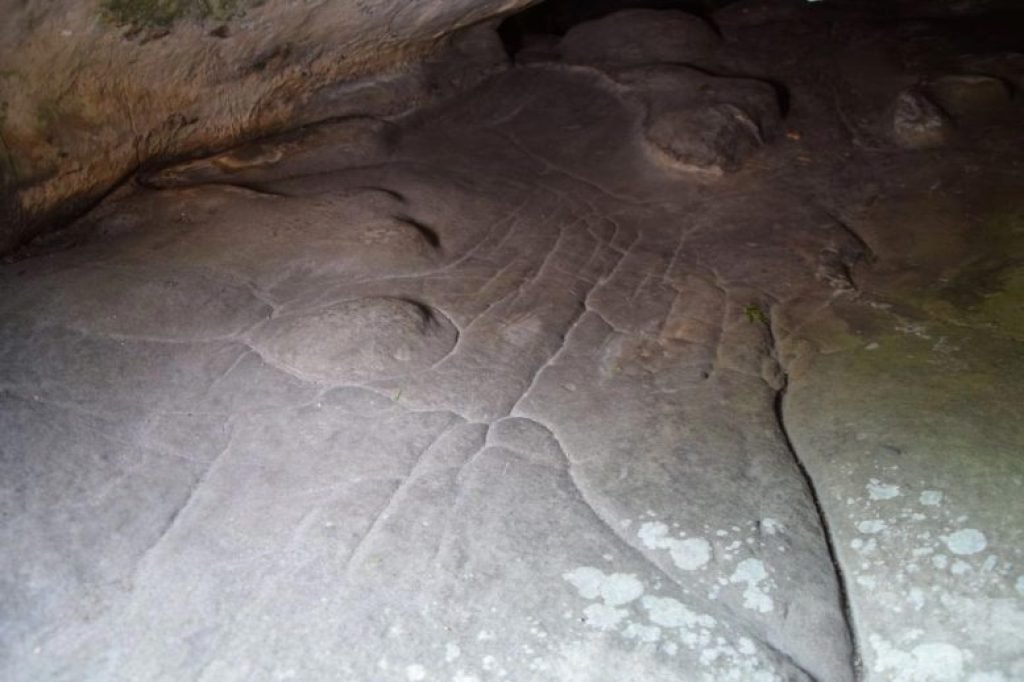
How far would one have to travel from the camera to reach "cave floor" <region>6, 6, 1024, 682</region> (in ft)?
8.11

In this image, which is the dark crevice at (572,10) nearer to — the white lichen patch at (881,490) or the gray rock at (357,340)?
the gray rock at (357,340)

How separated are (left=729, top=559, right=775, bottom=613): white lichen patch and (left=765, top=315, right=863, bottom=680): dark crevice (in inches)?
8.5

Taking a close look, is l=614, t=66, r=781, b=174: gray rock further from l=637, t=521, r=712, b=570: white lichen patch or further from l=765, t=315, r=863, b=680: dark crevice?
l=637, t=521, r=712, b=570: white lichen patch

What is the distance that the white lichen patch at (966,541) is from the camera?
2.58m

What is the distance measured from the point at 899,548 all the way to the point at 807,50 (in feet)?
Answer: 17.5

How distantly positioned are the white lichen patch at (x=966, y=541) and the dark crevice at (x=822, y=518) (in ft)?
1.08

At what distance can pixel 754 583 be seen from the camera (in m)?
2.59

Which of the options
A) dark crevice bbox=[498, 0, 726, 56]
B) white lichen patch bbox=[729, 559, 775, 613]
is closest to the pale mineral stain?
white lichen patch bbox=[729, 559, 775, 613]

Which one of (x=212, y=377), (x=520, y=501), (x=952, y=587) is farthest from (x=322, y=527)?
(x=952, y=587)

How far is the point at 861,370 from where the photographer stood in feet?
11.5

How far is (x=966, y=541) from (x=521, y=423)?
1549 millimetres

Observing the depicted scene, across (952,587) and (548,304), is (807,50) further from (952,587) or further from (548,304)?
(952,587)

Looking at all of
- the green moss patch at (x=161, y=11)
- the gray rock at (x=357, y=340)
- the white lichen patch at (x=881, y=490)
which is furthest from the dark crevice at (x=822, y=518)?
the green moss patch at (x=161, y=11)

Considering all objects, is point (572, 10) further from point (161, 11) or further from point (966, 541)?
point (966, 541)
